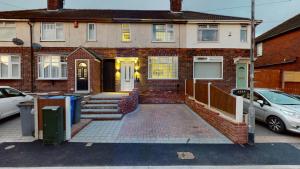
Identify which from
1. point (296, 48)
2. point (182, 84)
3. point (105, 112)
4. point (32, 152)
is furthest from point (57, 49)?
point (296, 48)

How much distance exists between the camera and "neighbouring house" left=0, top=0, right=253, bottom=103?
15.3m

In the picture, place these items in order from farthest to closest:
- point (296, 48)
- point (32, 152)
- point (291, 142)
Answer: point (296, 48)
point (291, 142)
point (32, 152)

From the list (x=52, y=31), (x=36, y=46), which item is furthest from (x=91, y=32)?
(x=36, y=46)

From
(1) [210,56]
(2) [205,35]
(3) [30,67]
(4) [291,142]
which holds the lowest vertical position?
(4) [291,142]

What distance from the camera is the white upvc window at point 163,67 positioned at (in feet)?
52.2

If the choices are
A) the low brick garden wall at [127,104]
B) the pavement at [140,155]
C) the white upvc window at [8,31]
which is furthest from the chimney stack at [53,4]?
the pavement at [140,155]

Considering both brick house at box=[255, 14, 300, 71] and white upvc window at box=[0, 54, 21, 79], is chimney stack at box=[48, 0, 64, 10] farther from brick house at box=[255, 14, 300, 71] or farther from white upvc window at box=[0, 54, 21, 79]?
brick house at box=[255, 14, 300, 71]

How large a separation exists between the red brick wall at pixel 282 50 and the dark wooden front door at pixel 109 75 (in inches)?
637

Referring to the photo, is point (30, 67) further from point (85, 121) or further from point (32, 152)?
point (32, 152)

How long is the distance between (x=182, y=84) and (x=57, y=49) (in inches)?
394

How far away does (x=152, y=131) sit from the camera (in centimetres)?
746

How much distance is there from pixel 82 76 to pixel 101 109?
435 cm

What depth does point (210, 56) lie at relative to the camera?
15953mm

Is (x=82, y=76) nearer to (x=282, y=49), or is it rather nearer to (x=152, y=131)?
(x=152, y=131)
